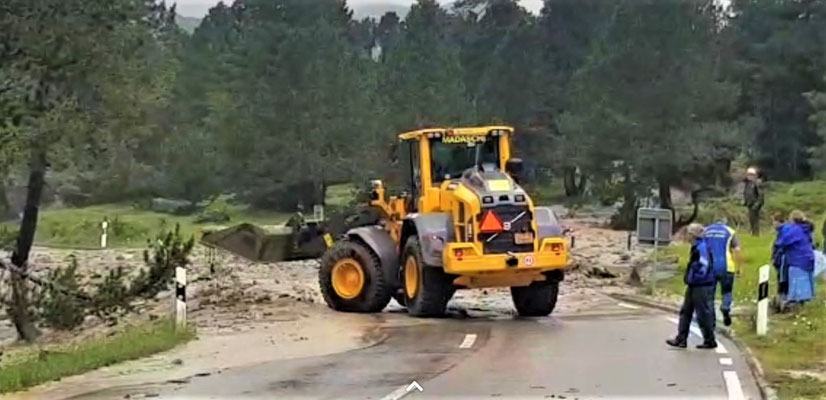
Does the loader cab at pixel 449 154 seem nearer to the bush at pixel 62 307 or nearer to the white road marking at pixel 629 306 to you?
the white road marking at pixel 629 306

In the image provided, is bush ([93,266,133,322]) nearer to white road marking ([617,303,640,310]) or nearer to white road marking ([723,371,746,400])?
white road marking ([617,303,640,310])

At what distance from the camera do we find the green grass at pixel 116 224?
2259 inches

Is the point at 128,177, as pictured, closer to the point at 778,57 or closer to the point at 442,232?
the point at 778,57

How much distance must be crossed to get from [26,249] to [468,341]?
43.1 feet

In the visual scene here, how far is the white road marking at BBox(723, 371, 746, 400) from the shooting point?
42.7ft

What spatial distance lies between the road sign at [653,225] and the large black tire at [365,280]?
6.04 metres

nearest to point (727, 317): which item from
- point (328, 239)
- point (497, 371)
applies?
point (497, 371)

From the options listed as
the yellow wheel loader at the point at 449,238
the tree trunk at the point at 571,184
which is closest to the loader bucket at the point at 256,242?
the yellow wheel loader at the point at 449,238

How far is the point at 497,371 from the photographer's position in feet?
49.7

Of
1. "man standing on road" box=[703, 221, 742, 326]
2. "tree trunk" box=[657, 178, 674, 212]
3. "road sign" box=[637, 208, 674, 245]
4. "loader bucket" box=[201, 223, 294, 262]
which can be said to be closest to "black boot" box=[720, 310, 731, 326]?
"man standing on road" box=[703, 221, 742, 326]

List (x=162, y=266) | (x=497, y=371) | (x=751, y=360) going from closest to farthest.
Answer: (x=497, y=371) → (x=751, y=360) → (x=162, y=266)

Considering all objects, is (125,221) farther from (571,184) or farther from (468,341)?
(468,341)

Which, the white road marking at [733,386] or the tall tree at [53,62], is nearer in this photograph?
the white road marking at [733,386]

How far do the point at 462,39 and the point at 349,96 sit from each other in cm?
2835
